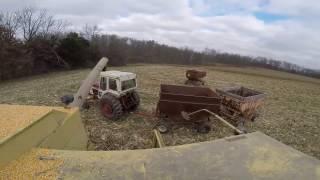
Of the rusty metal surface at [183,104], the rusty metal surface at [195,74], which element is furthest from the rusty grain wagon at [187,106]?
the rusty metal surface at [195,74]

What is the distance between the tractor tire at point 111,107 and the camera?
9.33m

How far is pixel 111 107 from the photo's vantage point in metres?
9.38

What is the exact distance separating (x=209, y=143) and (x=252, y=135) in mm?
520

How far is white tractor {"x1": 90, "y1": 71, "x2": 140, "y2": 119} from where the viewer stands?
9391 millimetres

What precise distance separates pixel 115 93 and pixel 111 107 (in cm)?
49

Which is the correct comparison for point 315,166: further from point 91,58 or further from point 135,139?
point 91,58

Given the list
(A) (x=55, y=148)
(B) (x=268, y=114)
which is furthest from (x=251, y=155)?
(B) (x=268, y=114)

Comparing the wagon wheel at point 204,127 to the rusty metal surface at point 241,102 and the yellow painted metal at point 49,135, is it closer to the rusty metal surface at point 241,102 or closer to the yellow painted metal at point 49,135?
the rusty metal surface at point 241,102

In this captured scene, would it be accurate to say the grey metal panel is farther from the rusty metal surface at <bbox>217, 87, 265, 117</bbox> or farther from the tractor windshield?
the tractor windshield

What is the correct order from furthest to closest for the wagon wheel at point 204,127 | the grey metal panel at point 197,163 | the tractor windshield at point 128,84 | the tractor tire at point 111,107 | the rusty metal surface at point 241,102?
1. the tractor windshield at point 128,84
2. the rusty metal surface at point 241,102
3. the tractor tire at point 111,107
4. the wagon wheel at point 204,127
5. the grey metal panel at point 197,163

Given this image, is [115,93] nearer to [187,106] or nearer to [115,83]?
[115,83]

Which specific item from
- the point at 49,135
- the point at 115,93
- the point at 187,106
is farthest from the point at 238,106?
the point at 49,135

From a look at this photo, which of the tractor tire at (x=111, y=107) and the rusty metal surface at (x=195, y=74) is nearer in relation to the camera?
the tractor tire at (x=111, y=107)

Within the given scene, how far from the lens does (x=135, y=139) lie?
819 cm
